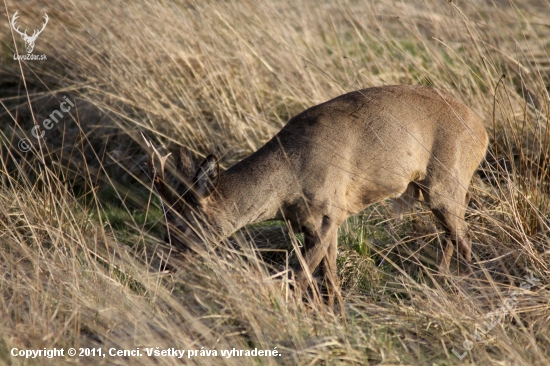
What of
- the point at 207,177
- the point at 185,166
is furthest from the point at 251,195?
the point at 185,166

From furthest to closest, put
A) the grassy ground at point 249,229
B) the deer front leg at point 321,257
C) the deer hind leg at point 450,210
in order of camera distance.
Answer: the deer hind leg at point 450,210, the deer front leg at point 321,257, the grassy ground at point 249,229

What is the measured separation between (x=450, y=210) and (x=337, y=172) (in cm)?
92

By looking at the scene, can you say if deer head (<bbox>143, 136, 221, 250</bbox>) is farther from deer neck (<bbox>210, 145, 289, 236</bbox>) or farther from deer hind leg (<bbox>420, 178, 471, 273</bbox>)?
deer hind leg (<bbox>420, 178, 471, 273</bbox>)

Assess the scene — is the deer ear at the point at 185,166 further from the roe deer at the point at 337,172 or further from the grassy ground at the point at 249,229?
the grassy ground at the point at 249,229

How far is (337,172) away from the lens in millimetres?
4926

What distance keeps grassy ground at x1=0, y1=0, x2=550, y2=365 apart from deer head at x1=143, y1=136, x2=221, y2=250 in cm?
17

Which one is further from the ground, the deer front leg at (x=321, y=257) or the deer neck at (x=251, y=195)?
the deer neck at (x=251, y=195)

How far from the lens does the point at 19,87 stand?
850cm

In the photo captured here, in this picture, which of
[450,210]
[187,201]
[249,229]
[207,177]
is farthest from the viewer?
[249,229]

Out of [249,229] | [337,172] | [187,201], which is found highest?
[337,172]

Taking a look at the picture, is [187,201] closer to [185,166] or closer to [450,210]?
[185,166]

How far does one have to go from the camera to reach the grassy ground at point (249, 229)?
13.1 feet

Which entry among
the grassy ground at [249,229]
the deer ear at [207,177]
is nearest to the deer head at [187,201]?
the deer ear at [207,177]

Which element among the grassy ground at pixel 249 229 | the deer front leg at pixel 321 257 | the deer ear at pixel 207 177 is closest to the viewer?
the grassy ground at pixel 249 229
